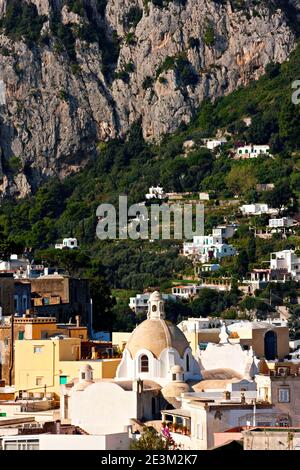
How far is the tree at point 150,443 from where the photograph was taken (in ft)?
147

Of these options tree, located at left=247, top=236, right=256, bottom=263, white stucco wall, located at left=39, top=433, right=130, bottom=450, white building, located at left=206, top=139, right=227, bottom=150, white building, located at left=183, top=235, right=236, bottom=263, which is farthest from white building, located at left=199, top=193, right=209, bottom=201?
white stucco wall, located at left=39, top=433, right=130, bottom=450

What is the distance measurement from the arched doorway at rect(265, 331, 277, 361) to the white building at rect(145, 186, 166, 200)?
2711 inches

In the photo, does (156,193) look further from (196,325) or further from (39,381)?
(39,381)

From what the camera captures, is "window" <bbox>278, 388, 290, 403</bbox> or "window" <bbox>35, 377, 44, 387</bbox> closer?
"window" <bbox>278, 388, 290, 403</bbox>

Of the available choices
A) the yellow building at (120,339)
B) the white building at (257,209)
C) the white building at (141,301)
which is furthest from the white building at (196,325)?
the white building at (257,209)

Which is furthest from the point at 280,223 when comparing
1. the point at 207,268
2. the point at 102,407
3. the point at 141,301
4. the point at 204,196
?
the point at 102,407

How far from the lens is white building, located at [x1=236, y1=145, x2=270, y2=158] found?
144 m

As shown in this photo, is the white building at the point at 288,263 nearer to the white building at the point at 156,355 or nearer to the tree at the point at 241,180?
the tree at the point at 241,180

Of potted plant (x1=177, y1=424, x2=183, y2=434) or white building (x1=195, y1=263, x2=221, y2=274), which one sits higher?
white building (x1=195, y1=263, x2=221, y2=274)

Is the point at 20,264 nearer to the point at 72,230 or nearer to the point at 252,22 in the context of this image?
the point at 72,230

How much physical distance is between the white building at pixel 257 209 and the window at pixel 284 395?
270 feet

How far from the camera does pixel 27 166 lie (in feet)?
490

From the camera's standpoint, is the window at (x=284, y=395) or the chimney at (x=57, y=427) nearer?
the chimney at (x=57, y=427)

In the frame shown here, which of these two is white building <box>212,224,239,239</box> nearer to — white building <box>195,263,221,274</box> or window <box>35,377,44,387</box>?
white building <box>195,263,221,274</box>
